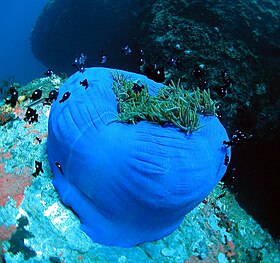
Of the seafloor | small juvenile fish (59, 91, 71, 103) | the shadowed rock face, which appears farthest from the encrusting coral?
the shadowed rock face

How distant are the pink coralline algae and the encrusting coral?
5.15 ft

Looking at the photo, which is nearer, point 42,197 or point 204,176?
point 204,176

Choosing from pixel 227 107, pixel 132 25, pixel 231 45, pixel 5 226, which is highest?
pixel 132 25

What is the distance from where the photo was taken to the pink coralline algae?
11.2 ft

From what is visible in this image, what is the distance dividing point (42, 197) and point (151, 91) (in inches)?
73.3

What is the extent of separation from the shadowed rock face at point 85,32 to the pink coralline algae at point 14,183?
5.25 meters

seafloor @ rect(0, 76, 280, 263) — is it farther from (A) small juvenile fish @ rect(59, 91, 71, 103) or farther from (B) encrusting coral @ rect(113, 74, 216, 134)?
(B) encrusting coral @ rect(113, 74, 216, 134)

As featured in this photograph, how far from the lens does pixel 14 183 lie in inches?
142

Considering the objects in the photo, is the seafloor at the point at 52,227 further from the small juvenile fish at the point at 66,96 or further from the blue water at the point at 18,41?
the blue water at the point at 18,41

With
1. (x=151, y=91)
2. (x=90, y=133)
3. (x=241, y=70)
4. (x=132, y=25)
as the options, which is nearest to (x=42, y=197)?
(x=90, y=133)

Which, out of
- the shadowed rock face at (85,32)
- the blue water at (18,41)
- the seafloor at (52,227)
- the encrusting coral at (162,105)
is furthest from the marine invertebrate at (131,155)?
the blue water at (18,41)

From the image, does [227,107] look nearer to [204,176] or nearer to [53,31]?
[204,176]

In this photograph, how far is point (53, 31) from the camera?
42.2 ft

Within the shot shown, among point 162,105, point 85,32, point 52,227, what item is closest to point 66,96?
point 162,105
